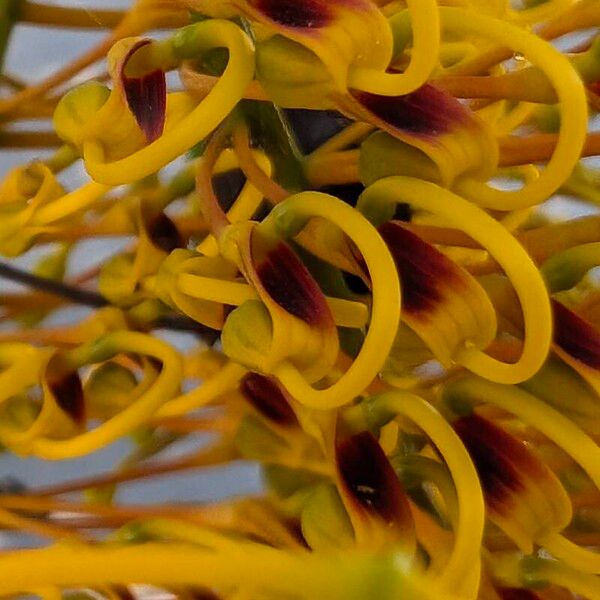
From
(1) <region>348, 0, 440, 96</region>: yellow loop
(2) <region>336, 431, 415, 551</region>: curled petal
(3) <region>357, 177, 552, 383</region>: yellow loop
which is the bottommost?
(2) <region>336, 431, 415, 551</region>: curled petal

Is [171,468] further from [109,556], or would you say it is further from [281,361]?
[109,556]

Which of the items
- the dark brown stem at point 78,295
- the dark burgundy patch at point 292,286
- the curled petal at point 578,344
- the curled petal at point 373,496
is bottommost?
the dark brown stem at point 78,295

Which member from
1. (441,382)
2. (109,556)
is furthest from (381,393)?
(109,556)

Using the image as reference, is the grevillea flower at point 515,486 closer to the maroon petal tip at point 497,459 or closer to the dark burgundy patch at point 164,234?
the maroon petal tip at point 497,459

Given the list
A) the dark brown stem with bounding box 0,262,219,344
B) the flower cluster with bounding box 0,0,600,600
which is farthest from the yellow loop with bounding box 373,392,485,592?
the dark brown stem with bounding box 0,262,219,344

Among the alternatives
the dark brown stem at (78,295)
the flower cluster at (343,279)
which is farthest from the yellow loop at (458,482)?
the dark brown stem at (78,295)

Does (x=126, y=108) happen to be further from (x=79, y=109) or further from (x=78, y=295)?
(x=78, y=295)

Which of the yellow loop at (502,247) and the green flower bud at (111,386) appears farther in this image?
the green flower bud at (111,386)

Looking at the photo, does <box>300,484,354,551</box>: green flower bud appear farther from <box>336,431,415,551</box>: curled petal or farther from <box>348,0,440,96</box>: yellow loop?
<box>348,0,440,96</box>: yellow loop
